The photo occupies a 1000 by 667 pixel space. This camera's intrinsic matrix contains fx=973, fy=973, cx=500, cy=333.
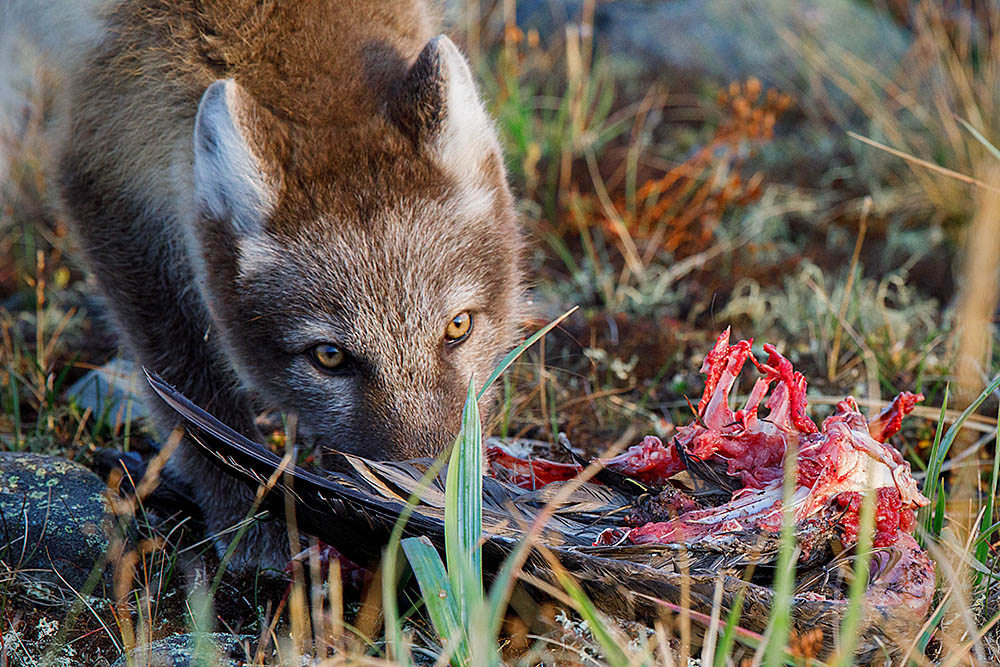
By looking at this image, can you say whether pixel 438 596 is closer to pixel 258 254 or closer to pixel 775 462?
pixel 775 462

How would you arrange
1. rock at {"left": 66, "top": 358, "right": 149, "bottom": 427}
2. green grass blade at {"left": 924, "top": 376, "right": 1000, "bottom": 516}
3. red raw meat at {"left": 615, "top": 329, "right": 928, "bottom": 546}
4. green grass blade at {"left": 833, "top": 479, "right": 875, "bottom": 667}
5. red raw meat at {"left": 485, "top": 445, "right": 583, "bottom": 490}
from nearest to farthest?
green grass blade at {"left": 833, "top": 479, "right": 875, "bottom": 667}
red raw meat at {"left": 615, "top": 329, "right": 928, "bottom": 546}
green grass blade at {"left": 924, "top": 376, "right": 1000, "bottom": 516}
red raw meat at {"left": 485, "top": 445, "right": 583, "bottom": 490}
rock at {"left": 66, "top": 358, "right": 149, "bottom": 427}

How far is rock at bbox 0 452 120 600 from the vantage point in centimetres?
284

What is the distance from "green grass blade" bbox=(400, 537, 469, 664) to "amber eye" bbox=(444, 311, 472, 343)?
3.58 feet

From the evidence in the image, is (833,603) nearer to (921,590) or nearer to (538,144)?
(921,590)

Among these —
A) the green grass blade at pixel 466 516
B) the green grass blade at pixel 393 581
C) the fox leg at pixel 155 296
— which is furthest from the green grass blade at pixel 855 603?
the fox leg at pixel 155 296

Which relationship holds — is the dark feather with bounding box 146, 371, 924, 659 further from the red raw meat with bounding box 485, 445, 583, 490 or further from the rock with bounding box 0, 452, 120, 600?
Result: the rock with bounding box 0, 452, 120, 600

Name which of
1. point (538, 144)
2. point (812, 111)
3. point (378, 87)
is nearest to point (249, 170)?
point (378, 87)

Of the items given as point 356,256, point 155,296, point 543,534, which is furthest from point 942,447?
point 155,296

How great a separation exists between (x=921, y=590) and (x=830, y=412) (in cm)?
154

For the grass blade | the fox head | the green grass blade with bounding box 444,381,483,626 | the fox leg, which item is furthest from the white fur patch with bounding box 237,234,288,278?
the grass blade

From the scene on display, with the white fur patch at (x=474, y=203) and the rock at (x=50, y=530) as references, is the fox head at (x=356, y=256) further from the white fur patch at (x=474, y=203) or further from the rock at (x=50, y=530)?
the rock at (x=50, y=530)

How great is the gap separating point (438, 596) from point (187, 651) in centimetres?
73

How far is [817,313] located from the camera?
436 cm

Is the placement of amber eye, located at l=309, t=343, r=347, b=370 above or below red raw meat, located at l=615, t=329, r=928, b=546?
above
